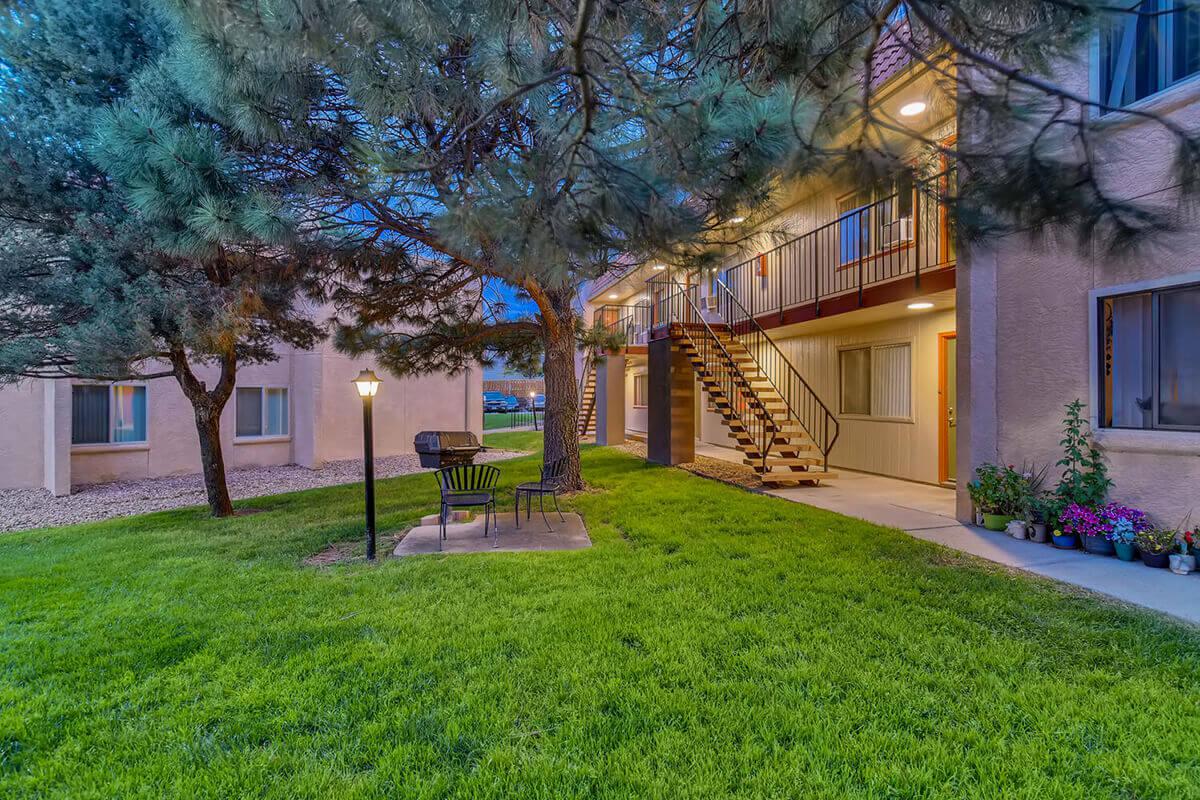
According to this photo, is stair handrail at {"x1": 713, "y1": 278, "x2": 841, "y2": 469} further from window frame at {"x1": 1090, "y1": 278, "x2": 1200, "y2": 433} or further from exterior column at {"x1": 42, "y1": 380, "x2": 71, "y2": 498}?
exterior column at {"x1": 42, "y1": 380, "x2": 71, "y2": 498}

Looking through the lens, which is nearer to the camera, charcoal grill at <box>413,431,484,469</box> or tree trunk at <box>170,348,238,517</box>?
tree trunk at <box>170,348,238,517</box>

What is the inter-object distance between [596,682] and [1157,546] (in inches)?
196

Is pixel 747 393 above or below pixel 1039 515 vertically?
above

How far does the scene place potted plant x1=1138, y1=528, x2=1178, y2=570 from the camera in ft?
15.0

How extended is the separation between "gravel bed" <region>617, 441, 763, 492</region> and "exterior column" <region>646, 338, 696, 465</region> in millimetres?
382

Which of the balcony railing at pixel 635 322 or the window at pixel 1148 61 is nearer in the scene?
the window at pixel 1148 61

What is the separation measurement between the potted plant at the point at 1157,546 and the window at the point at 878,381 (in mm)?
4384

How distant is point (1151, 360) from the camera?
15.9 ft

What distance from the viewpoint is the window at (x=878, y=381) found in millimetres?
9070

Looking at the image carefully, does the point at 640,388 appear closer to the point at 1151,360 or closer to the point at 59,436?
the point at 59,436

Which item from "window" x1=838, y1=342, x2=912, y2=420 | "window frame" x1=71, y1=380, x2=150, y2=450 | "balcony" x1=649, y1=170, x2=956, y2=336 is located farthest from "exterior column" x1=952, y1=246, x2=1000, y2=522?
"window frame" x1=71, y1=380, x2=150, y2=450

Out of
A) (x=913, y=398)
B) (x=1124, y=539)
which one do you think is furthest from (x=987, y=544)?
(x=913, y=398)

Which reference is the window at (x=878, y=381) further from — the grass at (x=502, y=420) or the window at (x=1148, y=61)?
the grass at (x=502, y=420)

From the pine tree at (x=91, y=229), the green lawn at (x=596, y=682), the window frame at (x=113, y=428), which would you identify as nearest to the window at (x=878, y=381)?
the green lawn at (x=596, y=682)
